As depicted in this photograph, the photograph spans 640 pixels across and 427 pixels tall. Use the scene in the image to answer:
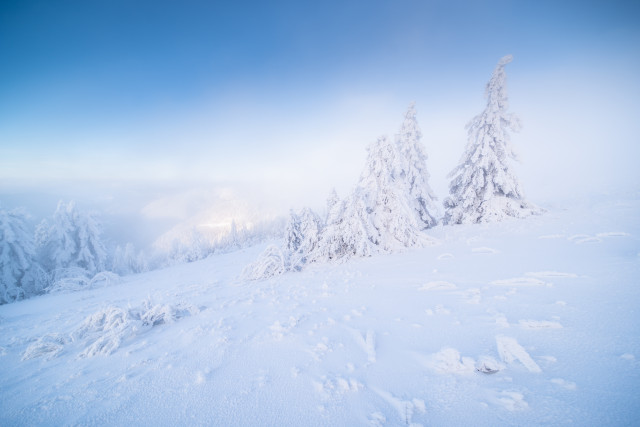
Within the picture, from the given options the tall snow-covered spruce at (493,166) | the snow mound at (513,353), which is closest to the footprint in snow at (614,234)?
the tall snow-covered spruce at (493,166)

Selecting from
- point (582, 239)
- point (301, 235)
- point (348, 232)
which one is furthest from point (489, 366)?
point (301, 235)

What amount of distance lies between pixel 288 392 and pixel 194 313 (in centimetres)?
469

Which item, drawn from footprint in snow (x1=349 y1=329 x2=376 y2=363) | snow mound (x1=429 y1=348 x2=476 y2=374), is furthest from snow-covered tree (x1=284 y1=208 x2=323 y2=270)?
snow mound (x1=429 y1=348 x2=476 y2=374)

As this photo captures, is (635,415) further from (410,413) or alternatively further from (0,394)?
(0,394)

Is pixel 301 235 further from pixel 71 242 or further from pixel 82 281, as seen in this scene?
pixel 71 242

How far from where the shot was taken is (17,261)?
17.8 metres

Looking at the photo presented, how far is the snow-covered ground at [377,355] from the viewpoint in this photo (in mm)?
2322

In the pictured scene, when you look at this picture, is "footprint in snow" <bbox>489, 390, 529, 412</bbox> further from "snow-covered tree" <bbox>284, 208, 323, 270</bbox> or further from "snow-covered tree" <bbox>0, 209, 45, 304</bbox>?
"snow-covered tree" <bbox>0, 209, 45, 304</bbox>

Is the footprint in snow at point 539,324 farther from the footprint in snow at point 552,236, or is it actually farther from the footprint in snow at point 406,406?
the footprint in snow at point 552,236

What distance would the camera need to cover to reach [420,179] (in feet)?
57.4

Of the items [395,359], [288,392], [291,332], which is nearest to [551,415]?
[395,359]

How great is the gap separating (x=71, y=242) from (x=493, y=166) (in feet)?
116

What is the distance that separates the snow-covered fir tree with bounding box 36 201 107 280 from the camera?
68.7 ft

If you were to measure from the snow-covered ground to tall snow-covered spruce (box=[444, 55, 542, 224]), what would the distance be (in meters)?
7.65
